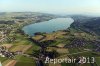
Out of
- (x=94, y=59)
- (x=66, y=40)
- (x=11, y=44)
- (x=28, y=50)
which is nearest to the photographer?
(x=94, y=59)

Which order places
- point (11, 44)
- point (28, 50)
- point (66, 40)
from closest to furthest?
point (28, 50) < point (11, 44) < point (66, 40)

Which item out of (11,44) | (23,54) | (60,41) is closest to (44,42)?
(60,41)

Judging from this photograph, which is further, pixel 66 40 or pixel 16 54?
pixel 66 40

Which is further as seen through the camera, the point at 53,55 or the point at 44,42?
the point at 44,42

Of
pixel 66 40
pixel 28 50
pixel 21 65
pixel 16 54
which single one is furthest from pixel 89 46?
pixel 21 65

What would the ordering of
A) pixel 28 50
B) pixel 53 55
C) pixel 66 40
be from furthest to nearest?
pixel 66 40
pixel 28 50
pixel 53 55

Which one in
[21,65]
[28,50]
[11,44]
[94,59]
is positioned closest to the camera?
[21,65]

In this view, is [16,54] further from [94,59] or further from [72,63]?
[94,59]

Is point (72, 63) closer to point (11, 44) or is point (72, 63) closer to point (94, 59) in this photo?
point (94, 59)
